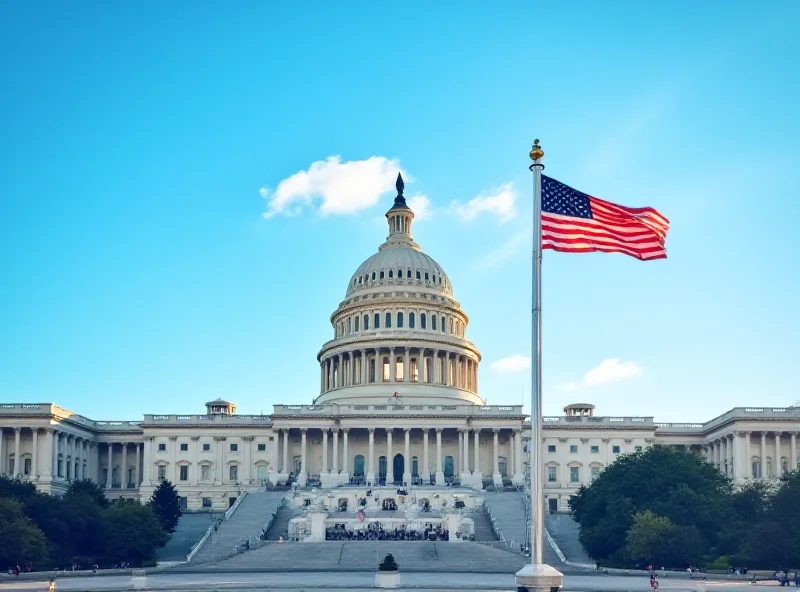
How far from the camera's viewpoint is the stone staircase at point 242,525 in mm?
90938

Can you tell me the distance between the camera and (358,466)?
131m

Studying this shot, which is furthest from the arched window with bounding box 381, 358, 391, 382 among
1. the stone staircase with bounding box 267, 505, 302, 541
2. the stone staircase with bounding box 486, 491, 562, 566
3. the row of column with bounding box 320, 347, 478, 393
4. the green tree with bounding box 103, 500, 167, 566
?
the green tree with bounding box 103, 500, 167, 566

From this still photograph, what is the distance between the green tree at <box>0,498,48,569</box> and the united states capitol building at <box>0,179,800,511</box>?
4151cm

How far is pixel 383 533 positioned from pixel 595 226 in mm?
63201

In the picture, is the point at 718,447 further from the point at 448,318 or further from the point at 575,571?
the point at 575,571

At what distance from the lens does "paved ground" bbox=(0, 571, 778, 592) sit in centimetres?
6381

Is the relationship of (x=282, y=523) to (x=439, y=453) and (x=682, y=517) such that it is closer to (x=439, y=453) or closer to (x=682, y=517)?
(x=439, y=453)

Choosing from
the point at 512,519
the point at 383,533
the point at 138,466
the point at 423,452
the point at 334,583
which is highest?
the point at 423,452

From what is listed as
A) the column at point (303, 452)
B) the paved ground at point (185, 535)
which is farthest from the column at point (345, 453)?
the paved ground at point (185, 535)

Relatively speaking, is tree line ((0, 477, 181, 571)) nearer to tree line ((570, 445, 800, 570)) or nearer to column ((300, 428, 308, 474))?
column ((300, 428, 308, 474))

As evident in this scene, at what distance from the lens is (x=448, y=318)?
147625 millimetres

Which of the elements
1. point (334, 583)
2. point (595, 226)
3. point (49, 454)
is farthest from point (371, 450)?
point (595, 226)

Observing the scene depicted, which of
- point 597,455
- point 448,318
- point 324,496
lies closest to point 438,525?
point 324,496

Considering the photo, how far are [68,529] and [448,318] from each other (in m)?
68.8
